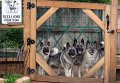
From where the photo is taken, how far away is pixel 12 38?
9852 millimetres

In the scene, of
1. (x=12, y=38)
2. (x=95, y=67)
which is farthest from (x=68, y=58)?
(x=12, y=38)

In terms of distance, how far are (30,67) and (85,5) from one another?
1.95 metres

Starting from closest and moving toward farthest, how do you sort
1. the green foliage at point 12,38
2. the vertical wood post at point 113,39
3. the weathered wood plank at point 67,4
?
the vertical wood post at point 113,39 < the weathered wood plank at point 67,4 < the green foliage at point 12,38

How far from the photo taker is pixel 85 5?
953 centimetres

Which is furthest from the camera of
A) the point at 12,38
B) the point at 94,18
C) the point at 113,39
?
the point at 12,38

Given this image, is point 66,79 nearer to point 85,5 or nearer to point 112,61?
point 112,61

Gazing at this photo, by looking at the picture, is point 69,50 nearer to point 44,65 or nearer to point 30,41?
point 44,65

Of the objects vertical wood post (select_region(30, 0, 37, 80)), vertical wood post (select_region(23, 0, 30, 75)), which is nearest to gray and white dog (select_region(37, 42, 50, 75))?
vertical wood post (select_region(30, 0, 37, 80))

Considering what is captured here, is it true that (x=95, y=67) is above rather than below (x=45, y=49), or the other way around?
below

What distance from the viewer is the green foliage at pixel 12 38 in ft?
32.3

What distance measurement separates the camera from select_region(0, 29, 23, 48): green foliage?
9.84 meters

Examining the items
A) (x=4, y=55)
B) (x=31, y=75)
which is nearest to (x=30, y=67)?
(x=31, y=75)

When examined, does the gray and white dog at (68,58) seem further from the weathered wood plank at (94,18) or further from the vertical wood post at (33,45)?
the weathered wood plank at (94,18)

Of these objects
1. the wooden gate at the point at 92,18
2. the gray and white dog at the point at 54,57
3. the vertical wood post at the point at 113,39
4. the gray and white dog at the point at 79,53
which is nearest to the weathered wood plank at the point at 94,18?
the wooden gate at the point at 92,18
